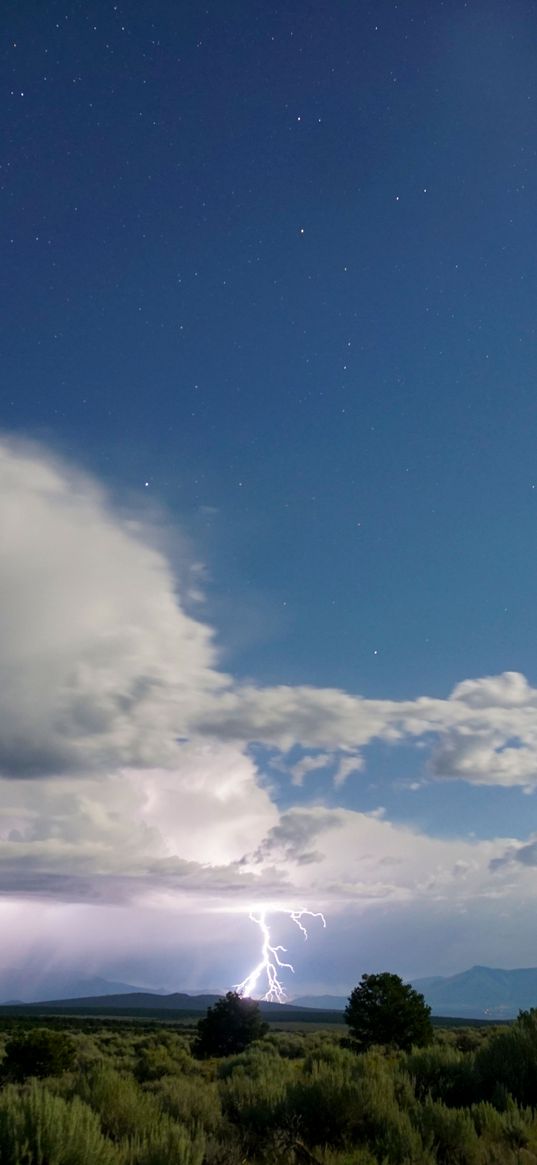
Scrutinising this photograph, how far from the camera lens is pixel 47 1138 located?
22.4 ft

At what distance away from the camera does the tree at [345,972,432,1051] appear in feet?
106

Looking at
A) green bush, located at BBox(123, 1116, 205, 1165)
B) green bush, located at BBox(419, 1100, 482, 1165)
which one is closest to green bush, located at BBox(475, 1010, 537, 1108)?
green bush, located at BBox(419, 1100, 482, 1165)

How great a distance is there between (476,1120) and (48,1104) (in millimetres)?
6258

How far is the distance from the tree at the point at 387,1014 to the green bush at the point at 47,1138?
94.3 ft

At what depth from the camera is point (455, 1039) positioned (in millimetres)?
36062

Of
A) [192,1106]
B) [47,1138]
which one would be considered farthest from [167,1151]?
[192,1106]

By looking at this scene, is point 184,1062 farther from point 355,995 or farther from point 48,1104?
point 48,1104

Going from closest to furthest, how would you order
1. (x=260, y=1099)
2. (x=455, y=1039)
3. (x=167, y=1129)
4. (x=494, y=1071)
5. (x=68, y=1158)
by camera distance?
(x=68, y=1158) < (x=167, y=1129) < (x=260, y=1099) < (x=494, y=1071) < (x=455, y=1039)

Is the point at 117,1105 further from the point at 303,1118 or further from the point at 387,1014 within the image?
the point at 387,1014

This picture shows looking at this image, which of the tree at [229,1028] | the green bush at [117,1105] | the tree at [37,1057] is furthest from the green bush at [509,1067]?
the tree at [229,1028]

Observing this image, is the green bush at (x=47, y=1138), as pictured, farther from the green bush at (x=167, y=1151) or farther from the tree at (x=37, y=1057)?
the tree at (x=37, y=1057)

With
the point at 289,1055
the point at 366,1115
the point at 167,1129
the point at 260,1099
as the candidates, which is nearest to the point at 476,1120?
the point at 366,1115

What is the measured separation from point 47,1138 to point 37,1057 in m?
22.4

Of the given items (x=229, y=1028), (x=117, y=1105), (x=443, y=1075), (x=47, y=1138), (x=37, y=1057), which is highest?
(x=47, y=1138)
